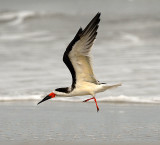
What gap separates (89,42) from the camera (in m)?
7.52

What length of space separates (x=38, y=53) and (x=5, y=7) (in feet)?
29.6

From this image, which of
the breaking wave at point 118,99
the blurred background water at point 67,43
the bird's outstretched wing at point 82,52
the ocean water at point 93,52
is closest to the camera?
the bird's outstretched wing at point 82,52

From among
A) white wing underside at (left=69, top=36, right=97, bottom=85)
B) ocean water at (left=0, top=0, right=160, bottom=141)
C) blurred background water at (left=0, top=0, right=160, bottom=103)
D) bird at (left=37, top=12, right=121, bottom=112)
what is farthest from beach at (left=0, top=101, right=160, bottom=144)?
blurred background water at (left=0, top=0, right=160, bottom=103)

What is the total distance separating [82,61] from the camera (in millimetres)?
7676

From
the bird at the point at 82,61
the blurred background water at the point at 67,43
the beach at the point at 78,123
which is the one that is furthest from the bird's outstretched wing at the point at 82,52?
the blurred background water at the point at 67,43

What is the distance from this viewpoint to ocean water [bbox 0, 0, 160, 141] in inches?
381

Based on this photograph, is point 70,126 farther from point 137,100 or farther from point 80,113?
point 137,100

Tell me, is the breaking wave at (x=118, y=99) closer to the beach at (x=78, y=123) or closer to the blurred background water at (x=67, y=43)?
the blurred background water at (x=67, y=43)

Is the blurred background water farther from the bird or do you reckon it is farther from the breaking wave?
the bird

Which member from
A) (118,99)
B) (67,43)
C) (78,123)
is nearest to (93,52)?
(67,43)

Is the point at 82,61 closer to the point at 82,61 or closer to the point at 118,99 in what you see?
the point at 82,61

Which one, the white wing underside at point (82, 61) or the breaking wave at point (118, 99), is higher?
the white wing underside at point (82, 61)

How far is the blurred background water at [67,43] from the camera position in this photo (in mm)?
10930

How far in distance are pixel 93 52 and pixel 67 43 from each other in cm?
218
